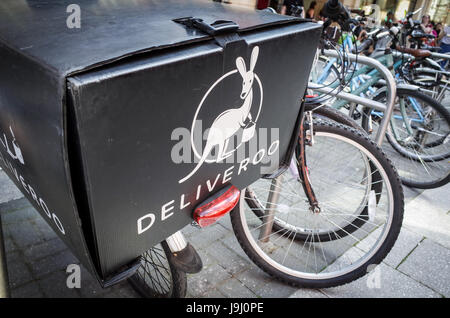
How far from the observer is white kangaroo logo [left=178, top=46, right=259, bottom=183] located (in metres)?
1.04

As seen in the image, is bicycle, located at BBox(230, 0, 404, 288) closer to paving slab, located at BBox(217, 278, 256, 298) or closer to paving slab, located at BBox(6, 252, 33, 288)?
paving slab, located at BBox(217, 278, 256, 298)

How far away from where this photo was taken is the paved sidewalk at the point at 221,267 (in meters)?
1.98

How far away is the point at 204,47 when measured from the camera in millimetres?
890

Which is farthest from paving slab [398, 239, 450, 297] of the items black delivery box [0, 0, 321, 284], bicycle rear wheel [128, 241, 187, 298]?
black delivery box [0, 0, 321, 284]

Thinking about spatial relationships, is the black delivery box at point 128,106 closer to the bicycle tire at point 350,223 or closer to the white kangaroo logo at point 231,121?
the white kangaroo logo at point 231,121

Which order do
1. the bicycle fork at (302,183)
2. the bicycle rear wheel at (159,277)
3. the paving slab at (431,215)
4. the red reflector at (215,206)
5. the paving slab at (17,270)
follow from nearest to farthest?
the red reflector at (215,206), the bicycle rear wheel at (159,277), the bicycle fork at (302,183), the paving slab at (17,270), the paving slab at (431,215)

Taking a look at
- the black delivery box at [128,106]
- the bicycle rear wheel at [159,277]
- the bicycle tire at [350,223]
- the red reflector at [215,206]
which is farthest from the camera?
the bicycle tire at [350,223]

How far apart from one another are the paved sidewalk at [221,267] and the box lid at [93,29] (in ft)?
5.13

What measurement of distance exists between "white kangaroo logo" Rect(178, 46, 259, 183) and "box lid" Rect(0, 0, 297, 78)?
5.0 inches

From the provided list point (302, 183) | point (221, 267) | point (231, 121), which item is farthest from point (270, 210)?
point (231, 121)

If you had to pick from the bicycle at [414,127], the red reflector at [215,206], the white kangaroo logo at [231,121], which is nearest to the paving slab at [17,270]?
the red reflector at [215,206]
